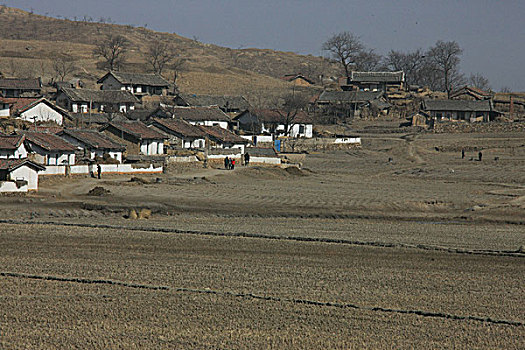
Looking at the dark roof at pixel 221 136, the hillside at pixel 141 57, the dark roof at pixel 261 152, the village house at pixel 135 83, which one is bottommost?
the dark roof at pixel 261 152

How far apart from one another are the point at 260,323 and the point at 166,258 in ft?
22.2

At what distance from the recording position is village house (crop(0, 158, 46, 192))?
30.6m

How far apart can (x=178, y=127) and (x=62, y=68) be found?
49.4 metres

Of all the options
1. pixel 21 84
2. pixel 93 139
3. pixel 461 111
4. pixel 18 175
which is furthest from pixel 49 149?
pixel 461 111

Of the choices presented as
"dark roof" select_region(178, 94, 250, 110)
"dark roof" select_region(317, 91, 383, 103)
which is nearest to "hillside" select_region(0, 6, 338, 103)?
"dark roof" select_region(317, 91, 383, 103)

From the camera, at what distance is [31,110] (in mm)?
56938

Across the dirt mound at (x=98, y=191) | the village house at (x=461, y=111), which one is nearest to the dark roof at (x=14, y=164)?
the dirt mound at (x=98, y=191)

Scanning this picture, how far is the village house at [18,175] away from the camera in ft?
101

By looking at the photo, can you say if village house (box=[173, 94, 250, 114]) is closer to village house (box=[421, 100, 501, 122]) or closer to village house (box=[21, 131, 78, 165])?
village house (box=[421, 100, 501, 122])

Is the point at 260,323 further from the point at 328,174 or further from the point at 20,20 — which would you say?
the point at 20,20

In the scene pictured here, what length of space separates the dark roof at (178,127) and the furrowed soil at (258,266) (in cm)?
1541

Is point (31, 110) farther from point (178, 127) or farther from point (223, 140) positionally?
point (223, 140)

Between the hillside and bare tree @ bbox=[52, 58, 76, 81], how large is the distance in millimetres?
1006

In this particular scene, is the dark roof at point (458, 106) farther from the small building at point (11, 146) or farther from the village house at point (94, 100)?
the small building at point (11, 146)
